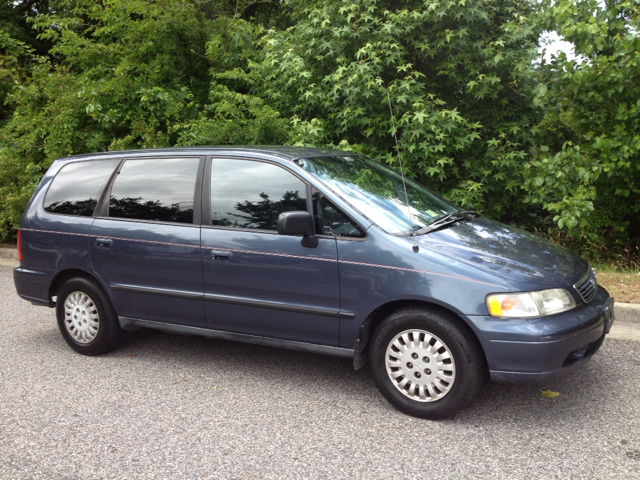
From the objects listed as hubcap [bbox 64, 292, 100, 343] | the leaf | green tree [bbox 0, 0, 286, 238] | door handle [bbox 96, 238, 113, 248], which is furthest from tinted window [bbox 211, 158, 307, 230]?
green tree [bbox 0, 0, 286, 238]

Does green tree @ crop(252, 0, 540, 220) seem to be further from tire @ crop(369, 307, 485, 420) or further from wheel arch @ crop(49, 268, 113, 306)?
tire @ crop(369, 307, 485, 420)

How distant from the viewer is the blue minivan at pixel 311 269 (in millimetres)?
3566

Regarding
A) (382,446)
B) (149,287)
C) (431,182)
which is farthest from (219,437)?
(431,182)

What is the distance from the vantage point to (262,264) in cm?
418

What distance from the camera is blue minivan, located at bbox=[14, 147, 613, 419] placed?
3566 mm

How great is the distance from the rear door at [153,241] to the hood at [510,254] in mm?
1814

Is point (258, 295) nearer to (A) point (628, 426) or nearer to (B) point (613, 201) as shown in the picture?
(A) point (628, 426)

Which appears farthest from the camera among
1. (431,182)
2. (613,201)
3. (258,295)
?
(431,182)

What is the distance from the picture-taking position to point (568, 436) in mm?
3449

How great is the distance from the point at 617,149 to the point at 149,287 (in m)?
5.73

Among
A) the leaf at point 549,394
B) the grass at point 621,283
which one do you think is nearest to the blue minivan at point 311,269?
the leaf at point 549,394

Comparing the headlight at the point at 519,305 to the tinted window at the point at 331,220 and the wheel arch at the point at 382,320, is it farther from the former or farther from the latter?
the tinted window at the point at 331,220

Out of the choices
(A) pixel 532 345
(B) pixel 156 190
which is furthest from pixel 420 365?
(B) pixel 156 190

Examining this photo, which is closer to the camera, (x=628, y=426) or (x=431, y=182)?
(x=628, y=426)
